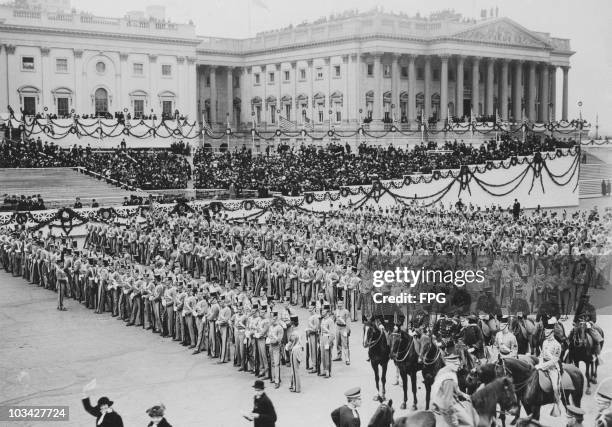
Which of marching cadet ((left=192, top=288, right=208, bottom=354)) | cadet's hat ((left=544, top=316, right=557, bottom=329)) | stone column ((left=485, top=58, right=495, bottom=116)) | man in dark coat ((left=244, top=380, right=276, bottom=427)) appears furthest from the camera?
stone column ((left=485, top=58, right=495, bottom=116))

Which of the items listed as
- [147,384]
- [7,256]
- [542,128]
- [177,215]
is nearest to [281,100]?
[542,128]

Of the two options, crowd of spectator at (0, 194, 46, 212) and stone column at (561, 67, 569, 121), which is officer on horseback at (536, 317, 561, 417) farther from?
stone column at (561, 67, 569, 121)

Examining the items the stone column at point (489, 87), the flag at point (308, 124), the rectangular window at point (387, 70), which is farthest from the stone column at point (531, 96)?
the flag at point (308, 124)

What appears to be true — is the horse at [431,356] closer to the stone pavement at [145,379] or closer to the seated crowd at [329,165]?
the stone pavement at [145,379]

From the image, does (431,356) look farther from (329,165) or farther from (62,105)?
(62,105)

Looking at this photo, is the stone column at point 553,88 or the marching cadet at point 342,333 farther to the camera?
the stone column at point 553,88

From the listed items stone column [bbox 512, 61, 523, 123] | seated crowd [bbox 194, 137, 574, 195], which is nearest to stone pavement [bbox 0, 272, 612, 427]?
seated crowd [bbox 194, 137, 574, 195]

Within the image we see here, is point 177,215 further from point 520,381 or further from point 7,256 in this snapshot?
point 520,381
